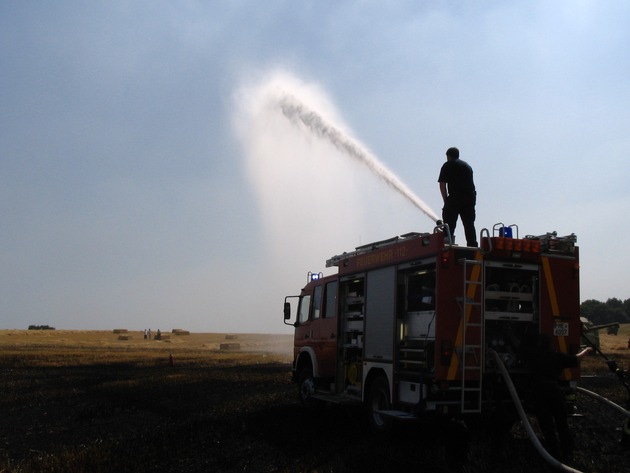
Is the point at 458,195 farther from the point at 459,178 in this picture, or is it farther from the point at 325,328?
the point at 325,328

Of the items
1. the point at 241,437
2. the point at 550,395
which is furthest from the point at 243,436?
the point at 550,395

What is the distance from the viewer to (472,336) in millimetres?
9562

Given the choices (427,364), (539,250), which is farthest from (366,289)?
(539,250)

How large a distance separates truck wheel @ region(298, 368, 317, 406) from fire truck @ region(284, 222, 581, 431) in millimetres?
1706

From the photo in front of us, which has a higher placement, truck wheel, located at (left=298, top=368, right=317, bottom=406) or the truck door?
the truck door

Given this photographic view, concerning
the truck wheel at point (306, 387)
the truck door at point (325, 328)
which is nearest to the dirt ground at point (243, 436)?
the truck wheel at point (306, 387)

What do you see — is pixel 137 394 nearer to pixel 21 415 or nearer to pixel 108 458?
pixel 21 415

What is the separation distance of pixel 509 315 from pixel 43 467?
277 inches

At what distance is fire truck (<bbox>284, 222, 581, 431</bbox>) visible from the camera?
9.49 metres

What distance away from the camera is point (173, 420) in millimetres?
12883

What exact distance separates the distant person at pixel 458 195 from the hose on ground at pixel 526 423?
2512 mm

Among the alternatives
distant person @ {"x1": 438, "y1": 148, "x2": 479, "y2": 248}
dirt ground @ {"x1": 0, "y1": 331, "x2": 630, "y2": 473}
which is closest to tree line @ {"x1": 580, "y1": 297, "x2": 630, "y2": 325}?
dirt ground @ {"x1": 0, "y1": 331, "x2": 630, "y2": 473}

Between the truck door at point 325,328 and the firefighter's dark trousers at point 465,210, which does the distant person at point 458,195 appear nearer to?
the firefighter's dark trousers at point 465,210

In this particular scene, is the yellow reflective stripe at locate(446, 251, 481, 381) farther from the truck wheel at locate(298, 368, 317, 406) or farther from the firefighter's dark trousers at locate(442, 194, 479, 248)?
the truck wheel at locate(298, 368, 317, 406)
